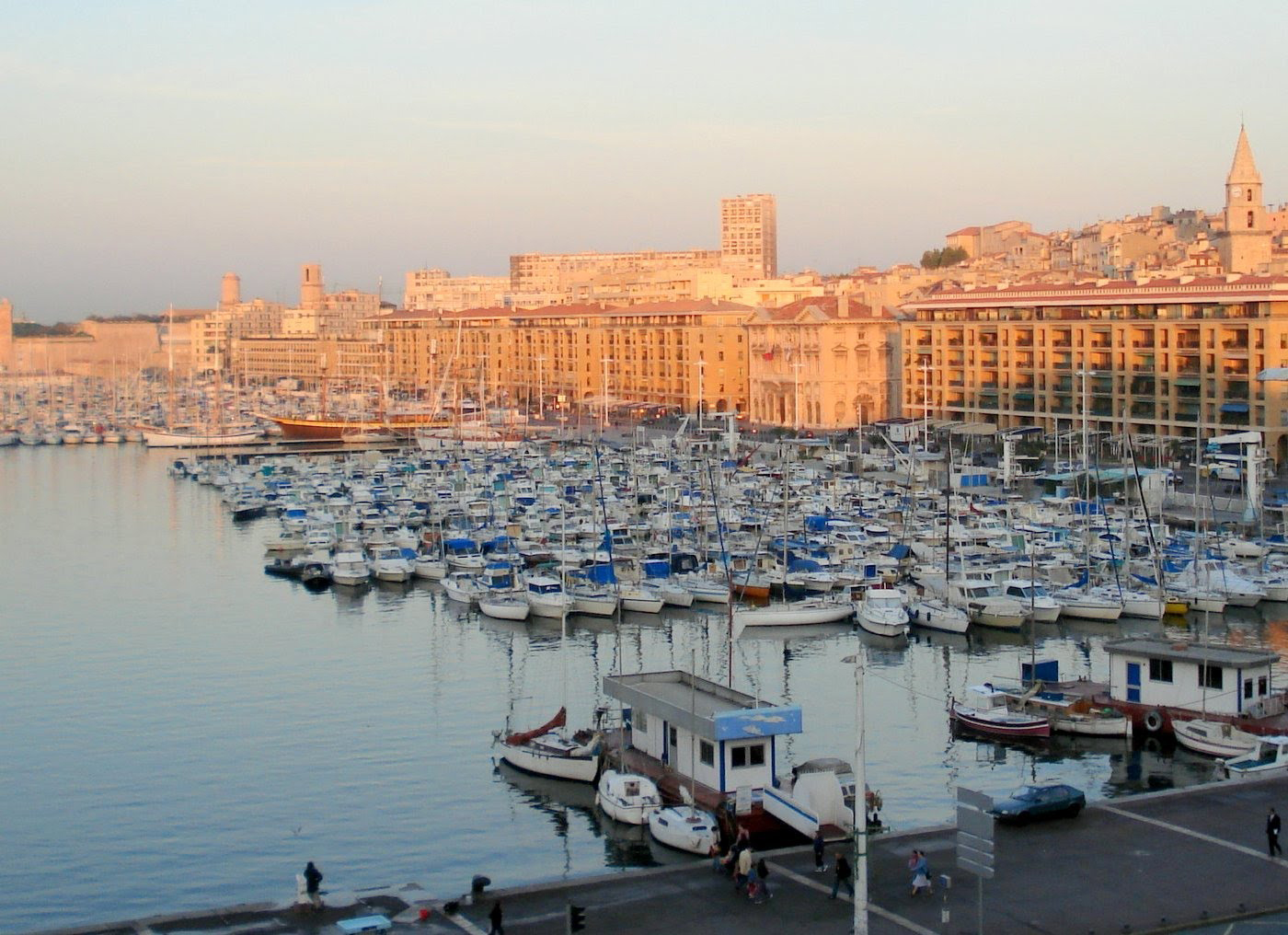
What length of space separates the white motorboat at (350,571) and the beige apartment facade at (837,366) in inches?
913

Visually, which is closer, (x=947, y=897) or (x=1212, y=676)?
(x=947, y=897)

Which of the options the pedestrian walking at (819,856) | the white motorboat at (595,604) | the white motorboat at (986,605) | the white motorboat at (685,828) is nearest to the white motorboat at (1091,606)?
the white motorboat at (986,605)

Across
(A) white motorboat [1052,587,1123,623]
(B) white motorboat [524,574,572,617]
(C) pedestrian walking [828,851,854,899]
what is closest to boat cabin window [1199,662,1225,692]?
(C) pedestrian walking [828,851,854,899]

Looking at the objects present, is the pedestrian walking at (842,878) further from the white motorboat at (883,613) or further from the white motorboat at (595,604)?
the white motorboat at (595,604)

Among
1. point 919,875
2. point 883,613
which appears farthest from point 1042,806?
point 883,613

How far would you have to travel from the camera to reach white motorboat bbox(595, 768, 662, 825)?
40.9 feet

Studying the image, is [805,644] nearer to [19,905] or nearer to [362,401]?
[19,905]

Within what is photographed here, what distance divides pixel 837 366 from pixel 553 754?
34669 mm

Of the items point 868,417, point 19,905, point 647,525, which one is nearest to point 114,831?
point 19,905

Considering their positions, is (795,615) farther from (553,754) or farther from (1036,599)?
(553,754)

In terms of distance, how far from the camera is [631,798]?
12.6 metres

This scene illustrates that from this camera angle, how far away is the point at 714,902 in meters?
10.0

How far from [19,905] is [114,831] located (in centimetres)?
169

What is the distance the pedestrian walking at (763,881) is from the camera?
997 centimetres
